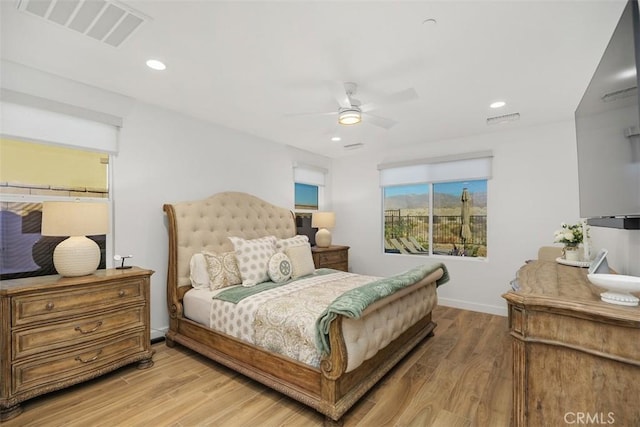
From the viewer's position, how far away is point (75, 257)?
7.52 feet

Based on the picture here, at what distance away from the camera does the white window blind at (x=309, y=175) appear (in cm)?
496

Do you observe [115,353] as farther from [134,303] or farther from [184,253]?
[184,253]

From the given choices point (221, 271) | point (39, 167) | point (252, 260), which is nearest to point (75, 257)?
point (39, 167)

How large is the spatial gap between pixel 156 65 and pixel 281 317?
2.20m

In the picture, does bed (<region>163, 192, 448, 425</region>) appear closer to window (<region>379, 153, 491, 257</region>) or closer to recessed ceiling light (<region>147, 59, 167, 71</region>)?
recessed ceiling light (<region>147, 59, 167, 71</region>)

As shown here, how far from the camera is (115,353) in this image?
240cm

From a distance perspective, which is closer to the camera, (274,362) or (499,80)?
(274,362)

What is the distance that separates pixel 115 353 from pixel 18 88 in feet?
7.41

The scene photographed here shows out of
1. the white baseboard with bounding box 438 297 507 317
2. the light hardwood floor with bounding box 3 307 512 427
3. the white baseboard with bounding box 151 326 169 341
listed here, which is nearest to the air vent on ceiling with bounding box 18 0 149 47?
the light hardwood floor with bounding box 3 307 512 427

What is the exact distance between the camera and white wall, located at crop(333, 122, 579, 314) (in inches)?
144

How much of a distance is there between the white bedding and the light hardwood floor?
353 mm

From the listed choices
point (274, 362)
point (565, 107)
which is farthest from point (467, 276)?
point (274, 362)

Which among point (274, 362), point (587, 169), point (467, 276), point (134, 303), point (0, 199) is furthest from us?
point (467, 276)

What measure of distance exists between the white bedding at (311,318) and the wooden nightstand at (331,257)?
1.06 m
